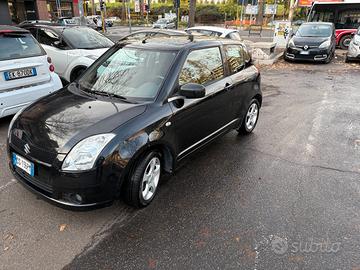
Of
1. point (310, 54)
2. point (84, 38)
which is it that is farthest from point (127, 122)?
point (310, 54)

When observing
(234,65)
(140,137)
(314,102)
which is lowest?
(314,102)

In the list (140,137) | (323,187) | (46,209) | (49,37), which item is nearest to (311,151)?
(323,187)

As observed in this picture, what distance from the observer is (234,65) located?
440 cm

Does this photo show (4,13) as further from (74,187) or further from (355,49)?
(74,187)

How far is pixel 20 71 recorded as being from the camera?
4.88m

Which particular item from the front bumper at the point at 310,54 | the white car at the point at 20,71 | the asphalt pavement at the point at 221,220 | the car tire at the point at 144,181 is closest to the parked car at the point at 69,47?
the white car at the point at 20,71

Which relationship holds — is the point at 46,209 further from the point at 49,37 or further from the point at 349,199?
the point at 49,37

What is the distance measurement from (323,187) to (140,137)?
2.37 m

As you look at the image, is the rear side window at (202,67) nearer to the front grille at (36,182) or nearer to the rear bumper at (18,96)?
the front grille at (36,182)

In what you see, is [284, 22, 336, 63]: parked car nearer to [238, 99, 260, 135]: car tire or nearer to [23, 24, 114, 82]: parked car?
[23, 24, 114, 82]: parked car

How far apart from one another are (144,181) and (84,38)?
5.81 metres

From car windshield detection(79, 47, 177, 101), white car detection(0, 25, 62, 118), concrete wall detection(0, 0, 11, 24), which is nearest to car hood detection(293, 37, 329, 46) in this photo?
white car detection(0, 25, 62, 118)

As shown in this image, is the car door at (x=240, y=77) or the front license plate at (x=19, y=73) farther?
the front license plate at (x=19, y=73)

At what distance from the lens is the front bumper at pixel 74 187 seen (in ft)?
8.33
